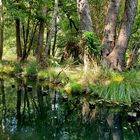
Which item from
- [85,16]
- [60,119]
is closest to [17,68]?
[85,16]

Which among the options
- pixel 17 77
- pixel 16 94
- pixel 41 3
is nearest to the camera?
pixel 16 94

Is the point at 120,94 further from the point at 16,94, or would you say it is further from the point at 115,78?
the point at 16,94

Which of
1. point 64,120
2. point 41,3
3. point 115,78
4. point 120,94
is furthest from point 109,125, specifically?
point 41,3

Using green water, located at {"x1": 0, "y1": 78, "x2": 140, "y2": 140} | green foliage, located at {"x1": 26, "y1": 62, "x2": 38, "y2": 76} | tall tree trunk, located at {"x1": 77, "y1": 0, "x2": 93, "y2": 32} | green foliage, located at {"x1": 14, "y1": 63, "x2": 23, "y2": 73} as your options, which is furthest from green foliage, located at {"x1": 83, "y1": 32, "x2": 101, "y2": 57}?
green foliage, located at {"x1": 14, "y1": 63, "x2": 23, "y2": 73}

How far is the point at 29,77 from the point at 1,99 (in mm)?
6847

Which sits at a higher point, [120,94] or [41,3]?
[41,3]

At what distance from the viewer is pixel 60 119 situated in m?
11.1

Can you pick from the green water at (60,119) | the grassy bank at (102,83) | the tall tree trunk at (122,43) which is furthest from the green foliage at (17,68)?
the tall tree trunk at (122,43)

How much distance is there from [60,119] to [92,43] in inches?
187

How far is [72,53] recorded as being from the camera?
2384 centimetres

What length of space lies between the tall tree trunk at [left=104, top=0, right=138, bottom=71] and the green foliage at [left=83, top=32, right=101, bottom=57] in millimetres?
788

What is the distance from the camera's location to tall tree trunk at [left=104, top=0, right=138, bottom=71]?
51.6 feet

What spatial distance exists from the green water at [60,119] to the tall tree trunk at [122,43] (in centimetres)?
218

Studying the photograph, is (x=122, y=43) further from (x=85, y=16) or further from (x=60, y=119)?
(x=60, y=119)
